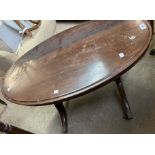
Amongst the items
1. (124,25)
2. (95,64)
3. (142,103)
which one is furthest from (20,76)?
(142,103)

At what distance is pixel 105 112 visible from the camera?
195cm

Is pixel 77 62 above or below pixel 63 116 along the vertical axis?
above

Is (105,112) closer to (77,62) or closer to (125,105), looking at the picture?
(125,105)

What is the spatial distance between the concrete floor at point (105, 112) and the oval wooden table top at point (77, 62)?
49 centimetres

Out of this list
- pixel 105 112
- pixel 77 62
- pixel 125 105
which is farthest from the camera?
pixel 105 112

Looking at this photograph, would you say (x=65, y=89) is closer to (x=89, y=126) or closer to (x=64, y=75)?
(x=64, y=75)

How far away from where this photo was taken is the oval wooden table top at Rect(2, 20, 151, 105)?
1.46 m

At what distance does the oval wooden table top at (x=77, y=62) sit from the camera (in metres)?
1.46

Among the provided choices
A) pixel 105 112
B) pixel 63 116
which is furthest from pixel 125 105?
pixel 63 116

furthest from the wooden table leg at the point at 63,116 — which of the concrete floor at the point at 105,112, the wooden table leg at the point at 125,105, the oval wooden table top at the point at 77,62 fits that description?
the wooden table leg at the point at 125,105

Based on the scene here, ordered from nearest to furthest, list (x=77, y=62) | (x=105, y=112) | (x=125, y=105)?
(x=77, y=62)
(x=125, y=105)
(x=105, y=112)

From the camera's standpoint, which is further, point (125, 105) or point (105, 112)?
point (105, 112)

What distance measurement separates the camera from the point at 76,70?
156cm

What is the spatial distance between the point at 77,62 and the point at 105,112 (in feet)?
1.87
